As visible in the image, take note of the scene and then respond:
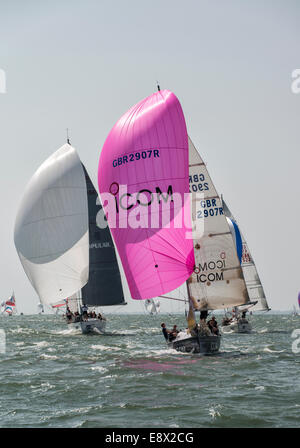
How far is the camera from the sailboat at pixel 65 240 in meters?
44.0

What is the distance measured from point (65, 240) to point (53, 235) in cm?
100

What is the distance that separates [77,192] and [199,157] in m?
17.4

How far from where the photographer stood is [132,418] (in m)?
14.6

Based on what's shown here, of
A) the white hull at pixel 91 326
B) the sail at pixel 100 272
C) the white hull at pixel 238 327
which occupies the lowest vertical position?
the white hull at pixel 238 327

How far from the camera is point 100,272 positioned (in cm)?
4738

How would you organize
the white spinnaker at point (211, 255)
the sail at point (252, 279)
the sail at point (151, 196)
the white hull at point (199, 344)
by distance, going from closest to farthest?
the sail at point (151, 196), the white hull at point (199, 344), the white spinnaker at point (211, 255), the sail at point (252, 279)

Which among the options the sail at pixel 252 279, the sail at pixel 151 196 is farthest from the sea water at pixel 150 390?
the sail at pixel 252 279

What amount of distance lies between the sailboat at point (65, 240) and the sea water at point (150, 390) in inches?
549

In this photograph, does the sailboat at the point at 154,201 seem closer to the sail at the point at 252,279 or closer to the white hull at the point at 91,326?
the white hull at the point at 91,326

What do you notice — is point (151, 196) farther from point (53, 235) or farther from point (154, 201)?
point (53, 235)

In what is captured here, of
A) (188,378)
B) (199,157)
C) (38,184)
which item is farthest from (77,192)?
(188,378)

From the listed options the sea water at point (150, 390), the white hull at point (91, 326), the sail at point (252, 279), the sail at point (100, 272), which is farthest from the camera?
the sail at point (252, 279)

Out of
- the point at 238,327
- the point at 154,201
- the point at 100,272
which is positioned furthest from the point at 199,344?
the point at 238,327
